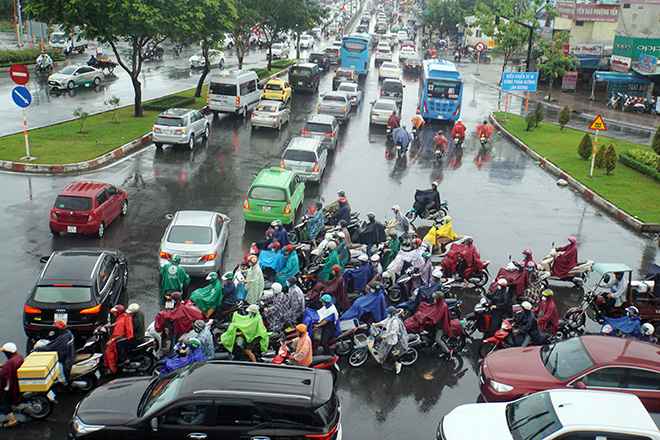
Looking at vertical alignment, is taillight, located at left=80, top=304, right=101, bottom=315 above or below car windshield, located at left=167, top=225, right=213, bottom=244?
below

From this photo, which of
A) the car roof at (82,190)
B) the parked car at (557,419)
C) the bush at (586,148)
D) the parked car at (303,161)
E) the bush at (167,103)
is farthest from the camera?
the bush at (167,103)

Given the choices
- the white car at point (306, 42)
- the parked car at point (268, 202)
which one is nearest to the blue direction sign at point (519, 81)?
the parked car at point (268, 202)

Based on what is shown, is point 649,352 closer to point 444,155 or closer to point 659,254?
point 659,254

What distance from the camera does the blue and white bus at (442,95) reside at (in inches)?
1364

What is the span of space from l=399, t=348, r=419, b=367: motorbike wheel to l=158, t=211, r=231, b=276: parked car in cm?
539

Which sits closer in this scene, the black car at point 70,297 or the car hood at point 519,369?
the car hood at point 519,369

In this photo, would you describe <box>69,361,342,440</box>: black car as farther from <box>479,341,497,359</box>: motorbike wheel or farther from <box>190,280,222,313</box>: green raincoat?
<box>479,341,497,359</box>: motorbike wheel

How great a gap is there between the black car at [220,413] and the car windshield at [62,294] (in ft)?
11.4

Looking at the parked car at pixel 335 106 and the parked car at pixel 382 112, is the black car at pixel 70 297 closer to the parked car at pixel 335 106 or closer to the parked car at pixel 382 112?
the parked car at pixel 335 106

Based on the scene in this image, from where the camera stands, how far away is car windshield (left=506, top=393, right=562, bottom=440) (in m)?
8.19

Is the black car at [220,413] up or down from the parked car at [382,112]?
down

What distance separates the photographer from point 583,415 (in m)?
8.20

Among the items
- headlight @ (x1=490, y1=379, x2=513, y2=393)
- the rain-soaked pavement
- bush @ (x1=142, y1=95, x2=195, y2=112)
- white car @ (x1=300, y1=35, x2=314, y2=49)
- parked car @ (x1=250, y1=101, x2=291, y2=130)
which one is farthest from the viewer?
white car @ (x1=300, y1=35, x2=314, y2=49)

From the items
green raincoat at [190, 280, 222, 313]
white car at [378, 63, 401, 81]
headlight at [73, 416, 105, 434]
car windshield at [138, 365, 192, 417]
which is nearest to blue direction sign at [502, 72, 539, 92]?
white car at [378, 63, 401, 81]
